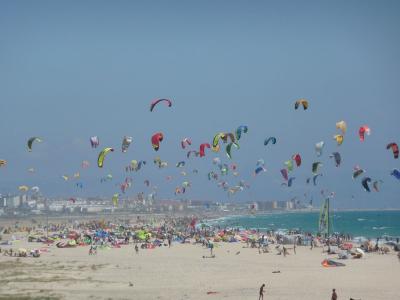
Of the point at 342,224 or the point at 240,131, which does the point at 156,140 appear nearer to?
the point at 240,131

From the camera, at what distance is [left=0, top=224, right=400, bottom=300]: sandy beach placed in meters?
18.7

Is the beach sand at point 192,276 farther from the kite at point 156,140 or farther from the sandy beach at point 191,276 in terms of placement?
the kite at point 156,140

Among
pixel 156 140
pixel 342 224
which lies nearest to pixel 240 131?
pixel 156 140

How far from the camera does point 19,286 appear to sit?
19781 mm

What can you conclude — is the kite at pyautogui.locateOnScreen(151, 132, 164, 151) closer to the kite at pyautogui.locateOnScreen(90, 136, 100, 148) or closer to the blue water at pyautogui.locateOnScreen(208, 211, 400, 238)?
the kite at pyautogui.locateOnScreen(90, 136, 100, 148)

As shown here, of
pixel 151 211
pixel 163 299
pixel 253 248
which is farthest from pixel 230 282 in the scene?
pixel 151 211

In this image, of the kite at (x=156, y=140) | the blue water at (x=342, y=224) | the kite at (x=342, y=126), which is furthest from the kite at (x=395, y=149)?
the blue water at (x=342, y=224)

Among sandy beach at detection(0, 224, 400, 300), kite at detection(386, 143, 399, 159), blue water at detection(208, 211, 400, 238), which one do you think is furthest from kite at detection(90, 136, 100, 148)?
blue water at detection(208, 211, 400, 238)

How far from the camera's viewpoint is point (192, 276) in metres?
23.5

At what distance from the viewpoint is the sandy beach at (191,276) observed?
61.2 ft

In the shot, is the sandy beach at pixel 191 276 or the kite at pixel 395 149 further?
the kite at pixel 395 149

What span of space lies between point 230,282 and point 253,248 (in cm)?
1689

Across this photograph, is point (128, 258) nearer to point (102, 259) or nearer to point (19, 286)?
point (102, 259)

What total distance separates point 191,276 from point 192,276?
5 cm
